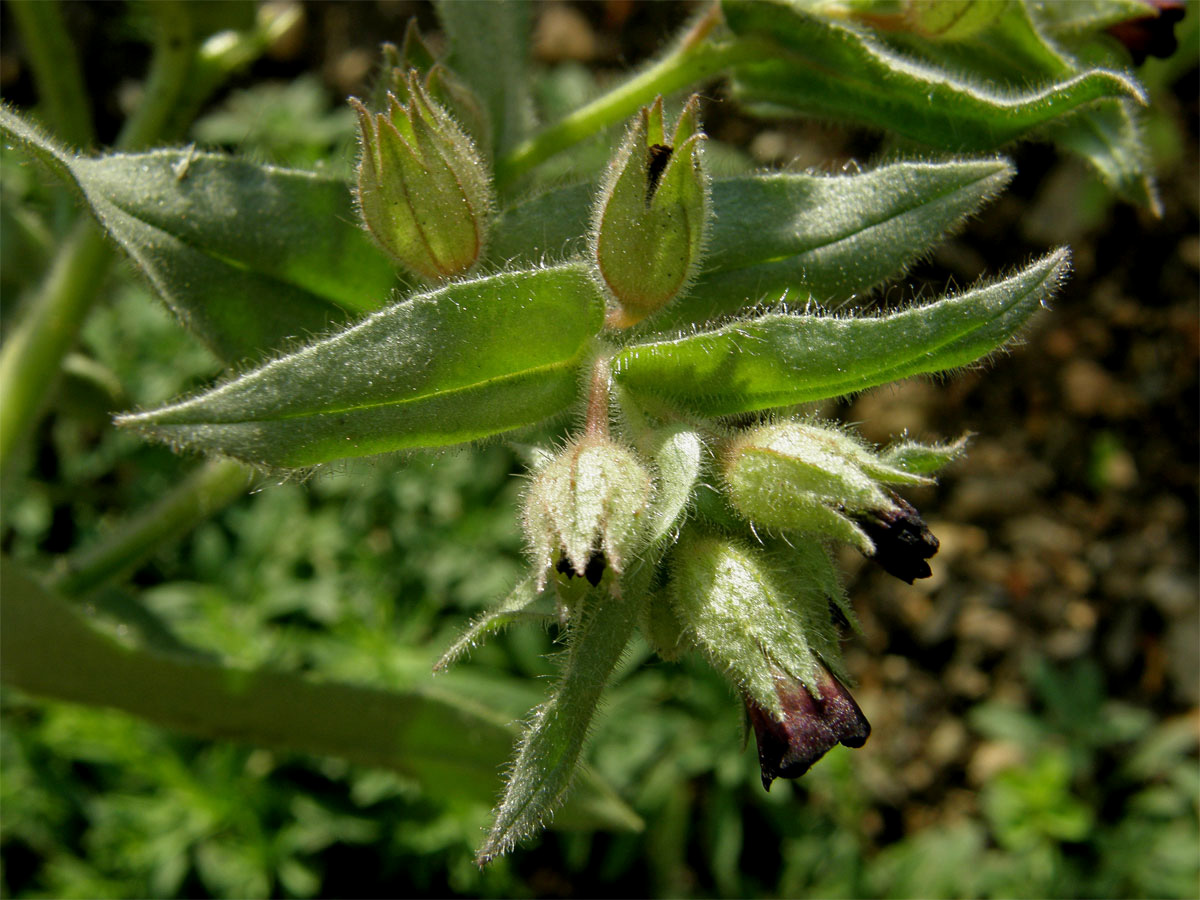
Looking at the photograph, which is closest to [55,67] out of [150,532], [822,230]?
[150,532]

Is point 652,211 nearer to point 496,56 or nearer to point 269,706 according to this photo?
point 496,56

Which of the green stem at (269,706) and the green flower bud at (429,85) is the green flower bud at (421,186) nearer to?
the green flower bud at (429,85)

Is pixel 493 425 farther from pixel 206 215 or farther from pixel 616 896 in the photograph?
pixel 616 896

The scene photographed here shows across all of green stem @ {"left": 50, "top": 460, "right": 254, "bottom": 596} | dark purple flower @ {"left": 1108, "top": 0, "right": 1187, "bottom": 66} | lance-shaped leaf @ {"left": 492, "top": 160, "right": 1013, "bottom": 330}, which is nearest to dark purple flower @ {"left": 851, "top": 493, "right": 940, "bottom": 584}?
lance-shaped leaf @ {"left": 492, "top": 160, "right": 1013, "bottom": 330}

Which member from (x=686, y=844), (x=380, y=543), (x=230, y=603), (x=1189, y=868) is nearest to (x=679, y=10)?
(x=380, y=543)

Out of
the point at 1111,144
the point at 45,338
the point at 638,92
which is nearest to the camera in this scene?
the point at 1111,144

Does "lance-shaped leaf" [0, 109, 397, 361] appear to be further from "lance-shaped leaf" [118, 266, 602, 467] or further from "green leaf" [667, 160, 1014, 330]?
"green leaf" [667, 160, 1014, 330]
